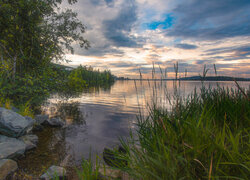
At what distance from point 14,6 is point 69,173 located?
12326 millimetres

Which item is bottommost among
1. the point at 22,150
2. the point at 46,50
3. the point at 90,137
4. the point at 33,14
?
the point at 90,137

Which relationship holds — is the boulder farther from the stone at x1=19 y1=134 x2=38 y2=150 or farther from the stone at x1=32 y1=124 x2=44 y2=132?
the stone at x1=32 y1=124 x2=44 y2=132

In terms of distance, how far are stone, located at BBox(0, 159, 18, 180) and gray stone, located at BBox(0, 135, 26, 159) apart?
547 millimetres

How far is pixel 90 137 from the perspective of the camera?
29.1 ft

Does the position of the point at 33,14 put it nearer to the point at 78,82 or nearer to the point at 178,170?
the point at 78,82

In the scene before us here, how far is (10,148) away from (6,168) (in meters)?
1.20

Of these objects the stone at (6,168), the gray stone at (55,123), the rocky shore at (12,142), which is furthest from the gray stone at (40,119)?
the stone at (6,168)

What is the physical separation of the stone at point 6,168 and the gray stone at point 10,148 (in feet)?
1.80

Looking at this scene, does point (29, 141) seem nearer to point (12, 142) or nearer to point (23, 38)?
point (12, 142)

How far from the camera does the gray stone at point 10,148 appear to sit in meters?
5.18

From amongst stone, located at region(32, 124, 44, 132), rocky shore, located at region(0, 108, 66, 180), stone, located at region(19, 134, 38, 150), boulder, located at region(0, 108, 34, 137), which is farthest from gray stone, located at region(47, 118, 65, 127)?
boulder, located at region(0, 108, 34, 137)

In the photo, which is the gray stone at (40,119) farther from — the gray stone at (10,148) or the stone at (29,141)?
the gray stone at (10,148)

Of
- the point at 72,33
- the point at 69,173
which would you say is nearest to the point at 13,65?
the point at 72,33

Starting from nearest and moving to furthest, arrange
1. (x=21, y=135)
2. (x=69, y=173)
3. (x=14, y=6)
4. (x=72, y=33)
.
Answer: (x=69, y=173) → (x=21, y=135) → (x=14, y=6) → (x=72, y=33)
